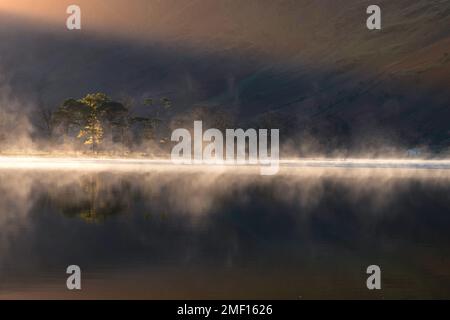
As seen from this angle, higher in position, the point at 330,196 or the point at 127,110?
the point at 127,110

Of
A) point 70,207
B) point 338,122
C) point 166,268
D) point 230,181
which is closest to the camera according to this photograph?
point 166,268

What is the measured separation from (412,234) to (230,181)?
29.7 meters

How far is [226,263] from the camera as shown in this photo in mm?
24031

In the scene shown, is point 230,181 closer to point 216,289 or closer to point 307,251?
point 307,251

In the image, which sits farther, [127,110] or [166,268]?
[127,110]

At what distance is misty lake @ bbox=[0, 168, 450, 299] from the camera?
20.6 meters

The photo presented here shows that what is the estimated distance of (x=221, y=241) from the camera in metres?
28.8

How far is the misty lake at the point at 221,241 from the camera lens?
811 inches

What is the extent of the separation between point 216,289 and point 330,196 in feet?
95.5
